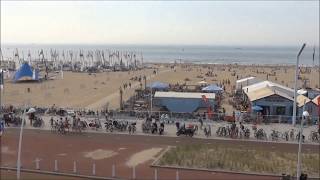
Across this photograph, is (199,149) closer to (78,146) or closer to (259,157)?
(259,157)

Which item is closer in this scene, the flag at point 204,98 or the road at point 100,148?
Answer: the road at point 100,148

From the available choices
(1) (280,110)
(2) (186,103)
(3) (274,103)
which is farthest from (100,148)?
(1) (280,110)

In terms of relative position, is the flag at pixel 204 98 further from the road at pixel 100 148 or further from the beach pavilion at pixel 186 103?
the road at pixel 100 148

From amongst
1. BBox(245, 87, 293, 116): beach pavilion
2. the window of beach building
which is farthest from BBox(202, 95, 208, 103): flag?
the window of beach building

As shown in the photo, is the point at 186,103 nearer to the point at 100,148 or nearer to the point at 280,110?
the point at 280,110

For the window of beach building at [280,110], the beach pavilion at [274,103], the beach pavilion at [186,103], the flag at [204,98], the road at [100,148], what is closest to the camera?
the road at [100,148]

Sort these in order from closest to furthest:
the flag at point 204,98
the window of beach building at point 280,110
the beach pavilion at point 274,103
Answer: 1. the beach pavilion at point 274,103
2. the window of beach building at point 280,110
3. the flag at point 204,98

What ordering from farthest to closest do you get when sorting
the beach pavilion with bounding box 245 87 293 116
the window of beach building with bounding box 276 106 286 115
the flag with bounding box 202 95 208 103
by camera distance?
the flag with bounding box 202 95 208 103 → the window of beach building with bounding box 276 106 286 115 → the beach pavilion with bounding box 245 87 293 116

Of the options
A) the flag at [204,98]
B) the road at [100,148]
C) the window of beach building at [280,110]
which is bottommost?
the road at [100,148]

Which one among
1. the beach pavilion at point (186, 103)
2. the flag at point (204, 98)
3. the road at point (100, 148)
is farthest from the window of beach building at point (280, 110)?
the road at point (100, 148)

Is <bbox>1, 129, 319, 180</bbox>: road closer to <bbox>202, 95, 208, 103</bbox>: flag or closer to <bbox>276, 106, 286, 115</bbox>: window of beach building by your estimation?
<bbox>202, 95, 208, 103</bbox>: flag

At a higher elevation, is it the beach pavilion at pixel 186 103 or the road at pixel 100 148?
the beach pavilion at pixel 186 103

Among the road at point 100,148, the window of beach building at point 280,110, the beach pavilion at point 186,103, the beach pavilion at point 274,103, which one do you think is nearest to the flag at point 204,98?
the beach pavilion at point 186,103

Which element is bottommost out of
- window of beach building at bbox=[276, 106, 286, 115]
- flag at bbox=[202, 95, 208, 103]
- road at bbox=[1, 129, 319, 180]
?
road at bbox=[1, 129, 319, 180]
